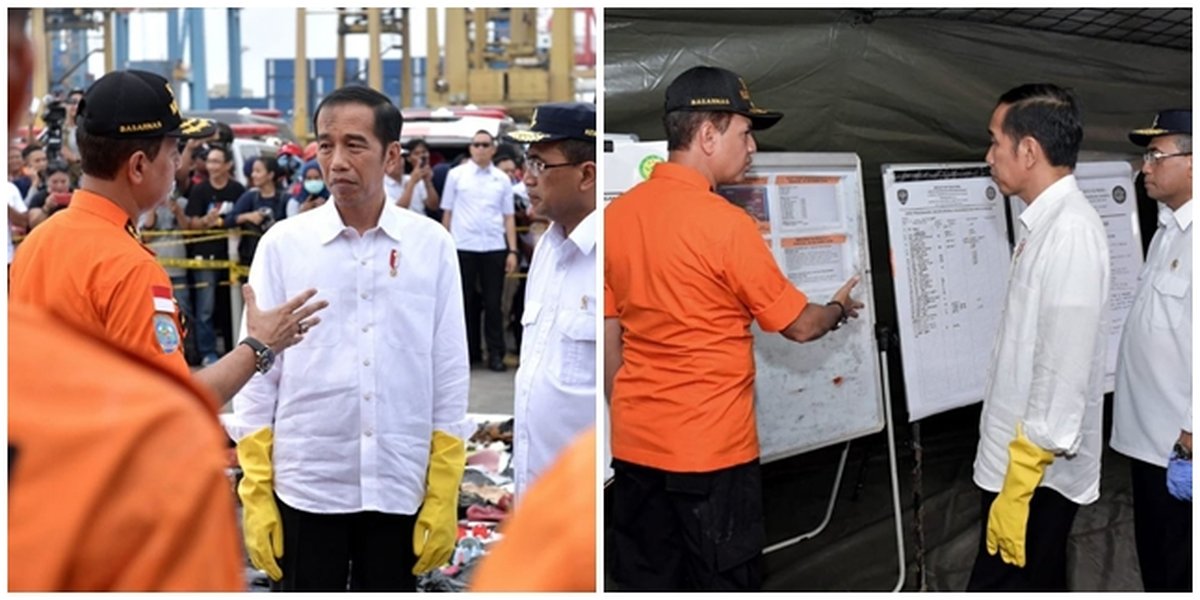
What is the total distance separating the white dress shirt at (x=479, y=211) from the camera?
8422 millimetres

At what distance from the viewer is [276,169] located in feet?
29.8

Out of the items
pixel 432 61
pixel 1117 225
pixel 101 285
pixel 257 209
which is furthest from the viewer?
pixel 432 61

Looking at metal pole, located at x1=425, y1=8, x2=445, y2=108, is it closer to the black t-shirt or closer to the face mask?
the black t-shirt

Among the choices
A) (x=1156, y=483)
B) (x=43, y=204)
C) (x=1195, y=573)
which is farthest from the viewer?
(x=43, y=204)

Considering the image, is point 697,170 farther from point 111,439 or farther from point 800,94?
point 111,439

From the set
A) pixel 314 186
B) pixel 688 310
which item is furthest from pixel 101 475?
pixel 314 186

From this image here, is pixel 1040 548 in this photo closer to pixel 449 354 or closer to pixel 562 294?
pixel 562 294

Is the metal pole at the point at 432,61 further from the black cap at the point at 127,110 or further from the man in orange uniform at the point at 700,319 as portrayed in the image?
the black cap at the point at 127,110

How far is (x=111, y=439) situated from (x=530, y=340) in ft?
7.83

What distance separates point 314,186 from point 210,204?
1.02 m

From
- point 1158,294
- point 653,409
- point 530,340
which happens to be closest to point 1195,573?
point 1158,294

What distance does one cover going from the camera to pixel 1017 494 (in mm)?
2973

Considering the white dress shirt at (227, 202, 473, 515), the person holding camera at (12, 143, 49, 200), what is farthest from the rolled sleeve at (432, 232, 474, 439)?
the person holding camera at (12, 143, 49, 200)

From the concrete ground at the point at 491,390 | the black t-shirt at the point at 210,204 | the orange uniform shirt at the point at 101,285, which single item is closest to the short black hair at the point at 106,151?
the orange uniform shirt at the point at 101,285
